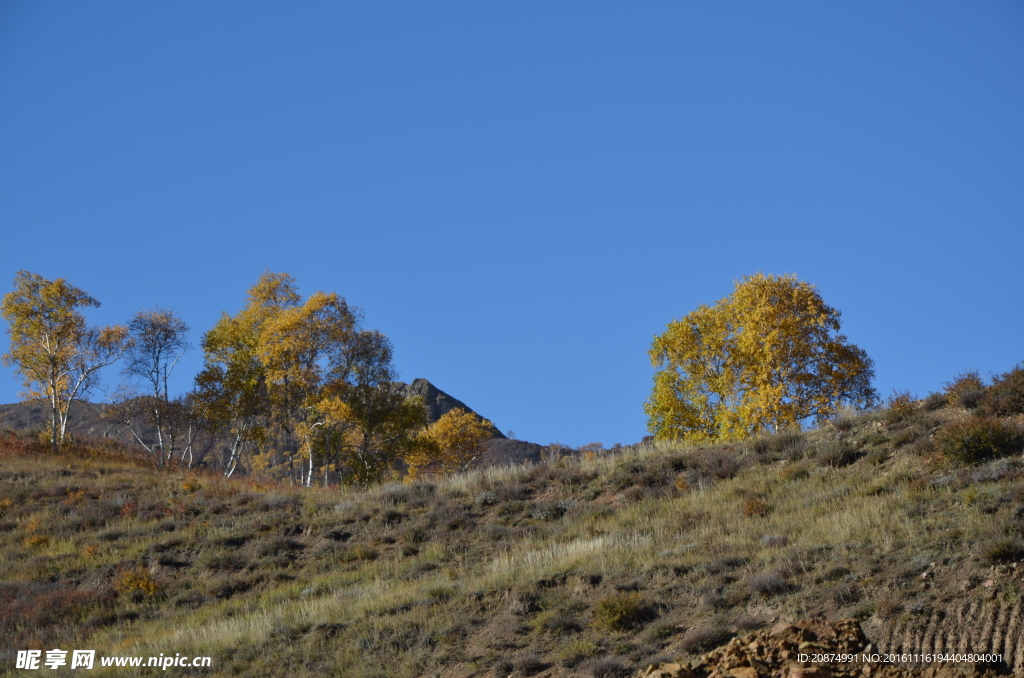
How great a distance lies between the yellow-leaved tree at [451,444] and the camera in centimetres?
5259

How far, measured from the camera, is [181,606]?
20500mm

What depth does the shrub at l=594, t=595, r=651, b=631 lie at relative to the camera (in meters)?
14.7

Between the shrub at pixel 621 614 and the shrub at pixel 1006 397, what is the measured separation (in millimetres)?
11541

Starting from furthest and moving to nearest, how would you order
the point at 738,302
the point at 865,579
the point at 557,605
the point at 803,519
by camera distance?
the point at 738,302 → the point at 803,519 → the point at 557,605 → the point at 865,579

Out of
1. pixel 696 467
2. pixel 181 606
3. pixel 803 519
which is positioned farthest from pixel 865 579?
pixel 181 606

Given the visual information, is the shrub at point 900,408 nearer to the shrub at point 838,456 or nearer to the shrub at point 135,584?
the shrub at point 838,456

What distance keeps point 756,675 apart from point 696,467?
14855 millimetres

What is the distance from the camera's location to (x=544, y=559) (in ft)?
62.2

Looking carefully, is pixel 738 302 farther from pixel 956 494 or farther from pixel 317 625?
pixel 317 625

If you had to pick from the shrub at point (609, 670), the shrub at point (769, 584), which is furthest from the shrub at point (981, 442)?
the shrub at point (609, 670)

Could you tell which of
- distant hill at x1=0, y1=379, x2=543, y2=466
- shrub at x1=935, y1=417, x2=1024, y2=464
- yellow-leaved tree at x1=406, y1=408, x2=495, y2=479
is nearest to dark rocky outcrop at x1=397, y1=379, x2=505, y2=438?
distant hill at x1=0, y1=379, x2=543, y2=466

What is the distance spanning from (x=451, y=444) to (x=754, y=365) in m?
21.1

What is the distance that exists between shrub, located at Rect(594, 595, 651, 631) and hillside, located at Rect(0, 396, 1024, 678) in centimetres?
4

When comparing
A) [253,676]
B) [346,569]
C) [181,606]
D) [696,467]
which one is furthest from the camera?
[696,467]
